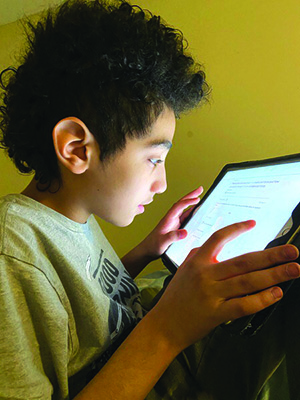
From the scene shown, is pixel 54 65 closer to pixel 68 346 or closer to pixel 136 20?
pixel 136 20

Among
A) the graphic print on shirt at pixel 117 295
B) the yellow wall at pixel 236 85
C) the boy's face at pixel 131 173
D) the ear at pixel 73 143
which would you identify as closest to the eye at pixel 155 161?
the boy's face at pixel 131 173

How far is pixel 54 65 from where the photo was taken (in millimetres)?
513

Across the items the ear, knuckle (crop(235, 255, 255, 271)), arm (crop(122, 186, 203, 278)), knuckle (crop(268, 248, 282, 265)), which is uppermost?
the ear

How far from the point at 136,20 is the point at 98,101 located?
0.51 ft

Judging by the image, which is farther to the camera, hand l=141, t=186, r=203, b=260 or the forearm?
hand l=141, t=186, r=203, b=260

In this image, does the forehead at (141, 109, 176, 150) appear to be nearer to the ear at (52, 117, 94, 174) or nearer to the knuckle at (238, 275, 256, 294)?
the ear at (52, 117, 94, 174)

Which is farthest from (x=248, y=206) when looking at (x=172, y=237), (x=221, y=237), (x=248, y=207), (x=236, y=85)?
(x=236, y=85)

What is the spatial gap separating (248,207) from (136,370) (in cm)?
28

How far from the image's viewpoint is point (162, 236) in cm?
74

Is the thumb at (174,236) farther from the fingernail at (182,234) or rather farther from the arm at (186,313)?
the arm at (186,313)

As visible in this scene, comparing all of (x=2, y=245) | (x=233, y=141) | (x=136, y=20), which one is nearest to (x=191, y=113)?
(x=233, y=141)

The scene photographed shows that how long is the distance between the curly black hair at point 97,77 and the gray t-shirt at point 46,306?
140 mm

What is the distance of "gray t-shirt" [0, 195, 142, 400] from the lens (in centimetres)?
37

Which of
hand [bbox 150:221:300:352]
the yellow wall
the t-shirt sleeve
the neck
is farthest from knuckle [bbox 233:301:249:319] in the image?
the yellow wall
